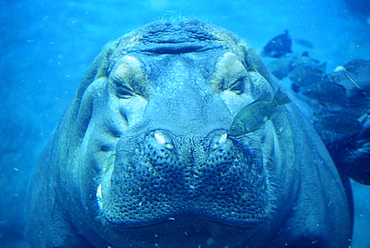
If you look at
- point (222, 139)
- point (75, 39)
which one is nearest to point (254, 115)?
point (222, 139)

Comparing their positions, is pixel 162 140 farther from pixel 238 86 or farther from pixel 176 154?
pixel 238 86

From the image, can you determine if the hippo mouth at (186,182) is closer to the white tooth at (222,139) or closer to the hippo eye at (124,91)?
the white tooth at (222,139)

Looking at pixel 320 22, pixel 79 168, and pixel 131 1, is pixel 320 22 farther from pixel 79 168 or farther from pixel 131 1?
pixel 79 168

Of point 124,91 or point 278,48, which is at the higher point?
point 124,91

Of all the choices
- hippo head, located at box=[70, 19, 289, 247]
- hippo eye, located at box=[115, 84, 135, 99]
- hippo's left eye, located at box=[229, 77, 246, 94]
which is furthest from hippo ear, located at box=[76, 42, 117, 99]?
hippo's left eye, located at box=[229, 77, 246, 94]

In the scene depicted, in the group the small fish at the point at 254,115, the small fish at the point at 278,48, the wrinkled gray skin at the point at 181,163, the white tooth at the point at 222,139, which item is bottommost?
the small fish at the point at 278,48

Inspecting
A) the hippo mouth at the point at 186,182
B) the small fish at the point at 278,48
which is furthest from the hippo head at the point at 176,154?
the small fish at the point at 278,48

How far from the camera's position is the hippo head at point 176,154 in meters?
1.95

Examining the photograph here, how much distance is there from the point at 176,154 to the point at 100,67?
2138 mm

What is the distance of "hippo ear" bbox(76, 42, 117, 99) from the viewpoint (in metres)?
3.54

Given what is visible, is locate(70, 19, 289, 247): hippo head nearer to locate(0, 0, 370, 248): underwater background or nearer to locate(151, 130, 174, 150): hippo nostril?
locate(151, 130, 174, 150): hippo nostril

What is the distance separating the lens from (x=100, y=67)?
3.60 metres

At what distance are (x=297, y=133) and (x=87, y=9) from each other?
576 inches

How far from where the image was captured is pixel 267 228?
303 cm
